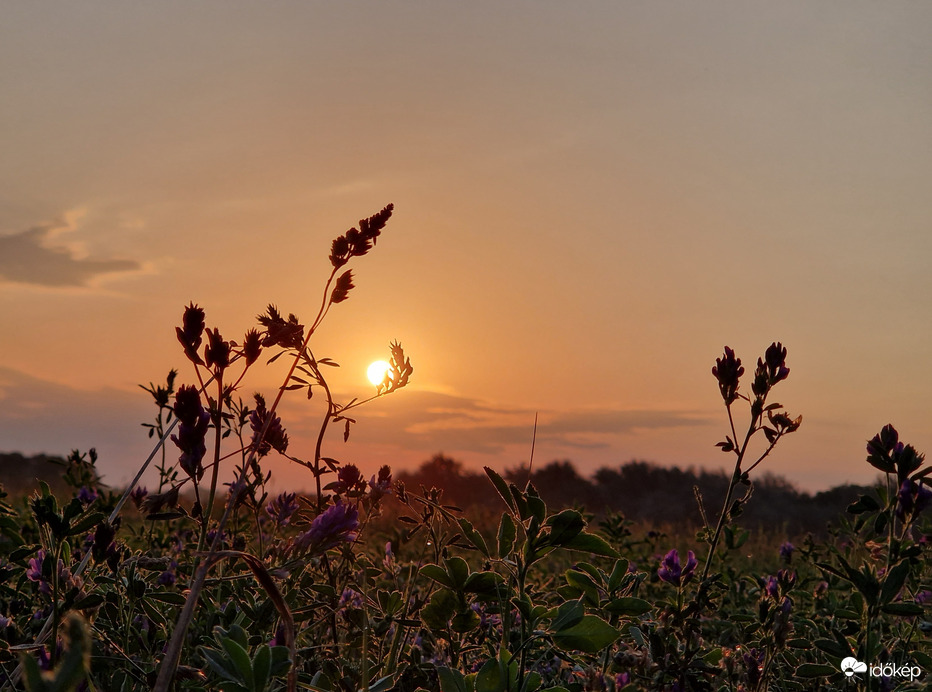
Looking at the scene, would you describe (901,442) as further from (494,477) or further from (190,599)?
(190,599)

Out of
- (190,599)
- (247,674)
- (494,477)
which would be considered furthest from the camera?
(494,477)

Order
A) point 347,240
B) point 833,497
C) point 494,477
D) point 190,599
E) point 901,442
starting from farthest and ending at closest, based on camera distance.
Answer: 1. point 833,497
2. point 901,442
3. point 347,240
4. point 494,477
5. point 190,599

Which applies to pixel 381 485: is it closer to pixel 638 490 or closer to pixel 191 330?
pixel 191 330

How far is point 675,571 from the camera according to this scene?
263 centimetres

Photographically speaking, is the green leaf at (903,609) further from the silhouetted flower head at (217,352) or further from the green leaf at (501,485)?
the silhouetted flower head at (217,352)

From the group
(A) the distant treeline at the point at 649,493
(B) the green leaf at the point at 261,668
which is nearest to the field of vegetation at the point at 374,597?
(B) the green leaf at the point at 261,668

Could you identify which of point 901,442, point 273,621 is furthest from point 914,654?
point 273,621

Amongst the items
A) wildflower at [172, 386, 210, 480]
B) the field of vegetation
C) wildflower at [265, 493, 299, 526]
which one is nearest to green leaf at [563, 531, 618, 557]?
the field of vegetation

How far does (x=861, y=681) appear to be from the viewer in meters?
2.45

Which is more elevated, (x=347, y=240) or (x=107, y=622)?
(x=347, y=240)

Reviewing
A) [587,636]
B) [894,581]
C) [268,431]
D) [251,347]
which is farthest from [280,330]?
[894,581]

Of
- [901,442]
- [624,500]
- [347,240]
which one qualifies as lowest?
[624,500]

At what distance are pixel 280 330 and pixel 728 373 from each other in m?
1.53

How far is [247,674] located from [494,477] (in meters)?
0.62
